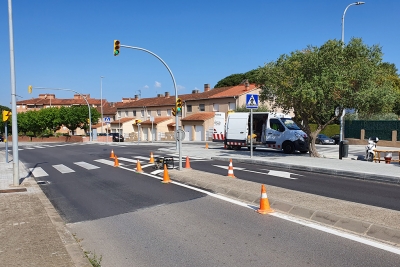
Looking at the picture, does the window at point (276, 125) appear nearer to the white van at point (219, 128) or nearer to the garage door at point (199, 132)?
the white van at point (219, 128)

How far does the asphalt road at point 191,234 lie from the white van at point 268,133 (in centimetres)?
1392

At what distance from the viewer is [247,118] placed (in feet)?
84.5

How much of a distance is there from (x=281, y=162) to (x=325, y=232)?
10.4m

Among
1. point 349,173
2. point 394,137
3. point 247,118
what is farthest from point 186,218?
point 394,137

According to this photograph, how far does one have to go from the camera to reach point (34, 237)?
6.15 m

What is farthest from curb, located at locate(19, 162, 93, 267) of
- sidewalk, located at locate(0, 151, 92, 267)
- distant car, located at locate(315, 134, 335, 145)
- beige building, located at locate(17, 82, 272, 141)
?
distant car, located at locate(315, 134, 335, 145)

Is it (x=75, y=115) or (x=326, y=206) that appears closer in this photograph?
(x=326, y=206)

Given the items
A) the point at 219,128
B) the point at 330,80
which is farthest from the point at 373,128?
the point at 330,80

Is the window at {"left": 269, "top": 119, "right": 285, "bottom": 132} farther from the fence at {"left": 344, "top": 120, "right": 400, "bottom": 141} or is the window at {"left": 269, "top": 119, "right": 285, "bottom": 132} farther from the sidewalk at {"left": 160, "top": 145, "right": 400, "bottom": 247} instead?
the fence at {"left": 344, "top": 120, "right": 400, "bottom": 141}

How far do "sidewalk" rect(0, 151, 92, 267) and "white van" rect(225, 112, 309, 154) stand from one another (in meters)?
16.3

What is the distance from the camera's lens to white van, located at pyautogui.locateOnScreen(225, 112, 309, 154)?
22.9 meters

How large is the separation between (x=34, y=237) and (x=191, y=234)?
2.60 m

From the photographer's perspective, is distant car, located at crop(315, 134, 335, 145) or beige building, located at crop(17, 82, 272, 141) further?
beige building, located at crop(17, 82, 272, 141)

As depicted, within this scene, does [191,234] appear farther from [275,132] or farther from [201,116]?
[201,116]
